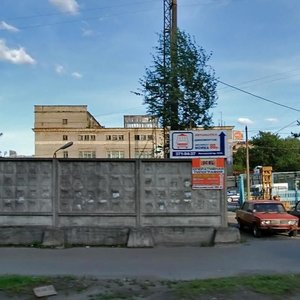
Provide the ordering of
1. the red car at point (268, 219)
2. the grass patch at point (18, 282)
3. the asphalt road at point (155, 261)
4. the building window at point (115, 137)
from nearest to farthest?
the grass patch at point (18, 282) → the asphalt road at point (155, 261) → the red car at point (268, 219) → the building window at point (115, 137)

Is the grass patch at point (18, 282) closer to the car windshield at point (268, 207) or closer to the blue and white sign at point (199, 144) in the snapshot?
the blue and white sign at point (199, 144)

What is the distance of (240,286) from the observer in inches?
305

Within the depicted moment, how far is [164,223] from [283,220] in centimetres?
561

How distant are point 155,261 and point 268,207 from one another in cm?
929

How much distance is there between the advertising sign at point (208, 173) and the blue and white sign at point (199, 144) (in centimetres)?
21

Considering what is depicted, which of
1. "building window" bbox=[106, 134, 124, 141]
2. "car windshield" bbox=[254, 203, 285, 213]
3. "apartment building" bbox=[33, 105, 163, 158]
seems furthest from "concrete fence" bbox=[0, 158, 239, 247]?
"building window" bbox=[106, 134, 124, 141]

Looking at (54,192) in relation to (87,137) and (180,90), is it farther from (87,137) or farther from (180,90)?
(87,137)

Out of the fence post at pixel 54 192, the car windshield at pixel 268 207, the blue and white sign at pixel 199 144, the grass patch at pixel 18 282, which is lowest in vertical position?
the grass patch at pixel 18 282

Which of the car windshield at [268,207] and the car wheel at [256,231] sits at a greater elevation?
the car windshield at [268,207]

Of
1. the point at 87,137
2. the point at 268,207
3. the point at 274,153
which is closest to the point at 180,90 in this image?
the point at 268,207

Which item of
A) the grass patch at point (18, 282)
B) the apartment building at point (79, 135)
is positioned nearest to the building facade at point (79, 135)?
the apartment building at point (79, 135)

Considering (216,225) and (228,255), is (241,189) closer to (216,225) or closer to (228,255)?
(216,225)

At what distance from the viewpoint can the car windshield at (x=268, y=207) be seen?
18828 millimetres

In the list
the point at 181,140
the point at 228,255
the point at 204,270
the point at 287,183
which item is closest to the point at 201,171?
the point at 181,140
